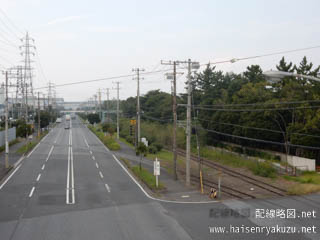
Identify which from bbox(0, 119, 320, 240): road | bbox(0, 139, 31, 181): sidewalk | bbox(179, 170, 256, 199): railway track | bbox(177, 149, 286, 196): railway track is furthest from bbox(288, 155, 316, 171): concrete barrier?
bbox(0, 139, 31, 181): sidewalk

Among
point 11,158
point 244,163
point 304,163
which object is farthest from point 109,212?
point 304,163

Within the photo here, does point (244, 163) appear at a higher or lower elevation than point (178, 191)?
lower

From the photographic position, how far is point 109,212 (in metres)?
18.2

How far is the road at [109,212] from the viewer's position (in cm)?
1460

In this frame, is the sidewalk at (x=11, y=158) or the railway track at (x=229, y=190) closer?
the railway track at (x=229, y=190)

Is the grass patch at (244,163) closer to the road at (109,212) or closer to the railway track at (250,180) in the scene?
the railway track at (250,180)

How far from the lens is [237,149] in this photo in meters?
49.3

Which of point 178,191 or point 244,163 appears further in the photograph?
point 244,163

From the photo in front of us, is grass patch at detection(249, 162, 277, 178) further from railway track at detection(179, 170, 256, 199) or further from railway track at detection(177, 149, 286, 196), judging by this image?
railway track at detection(179, 170, 256, 199)

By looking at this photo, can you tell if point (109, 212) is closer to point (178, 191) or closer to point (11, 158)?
point (178, 191)

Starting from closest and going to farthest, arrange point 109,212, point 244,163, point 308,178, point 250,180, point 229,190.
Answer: point 109,212 → point 229,190 → point 250,180 → point 308,178 → point 244,163

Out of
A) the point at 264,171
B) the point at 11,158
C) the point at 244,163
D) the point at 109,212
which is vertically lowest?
the point at 244,163

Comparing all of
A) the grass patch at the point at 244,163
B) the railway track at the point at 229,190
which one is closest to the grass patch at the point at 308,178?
the grass patch at the point at 244,163

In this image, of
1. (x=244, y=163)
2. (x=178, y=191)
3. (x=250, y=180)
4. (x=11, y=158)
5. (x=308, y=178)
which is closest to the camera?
(x=178, y=191)
